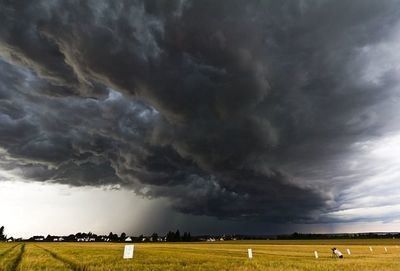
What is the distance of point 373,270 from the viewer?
25.9 metres

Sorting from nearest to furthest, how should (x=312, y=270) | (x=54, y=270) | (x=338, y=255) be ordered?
(x=54, y=270) → (x=312, y=270) → (x=338, y=255)

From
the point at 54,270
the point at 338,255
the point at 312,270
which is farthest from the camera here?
the point at 338,255

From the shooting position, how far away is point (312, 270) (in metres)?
25.8

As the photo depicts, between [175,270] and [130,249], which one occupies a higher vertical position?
[130,249]

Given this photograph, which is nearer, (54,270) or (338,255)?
(54,270)

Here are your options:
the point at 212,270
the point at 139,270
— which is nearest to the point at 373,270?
the point at 212,270

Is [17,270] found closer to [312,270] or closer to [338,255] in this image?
[312,270]

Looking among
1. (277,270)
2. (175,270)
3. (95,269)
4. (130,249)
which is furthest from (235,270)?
(95,269)

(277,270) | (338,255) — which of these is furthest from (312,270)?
(338,255)

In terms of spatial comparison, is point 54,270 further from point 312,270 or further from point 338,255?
point 338,255

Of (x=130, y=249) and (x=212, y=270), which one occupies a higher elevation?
(x=130, y=249)

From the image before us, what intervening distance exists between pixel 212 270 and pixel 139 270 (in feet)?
19.4

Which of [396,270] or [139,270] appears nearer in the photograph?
[139,270]

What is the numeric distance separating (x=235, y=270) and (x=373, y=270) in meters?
11.9
